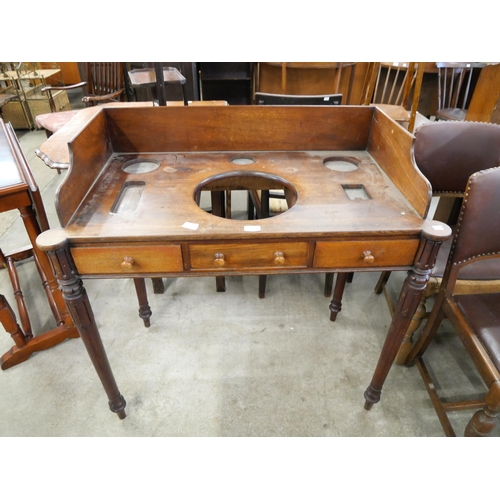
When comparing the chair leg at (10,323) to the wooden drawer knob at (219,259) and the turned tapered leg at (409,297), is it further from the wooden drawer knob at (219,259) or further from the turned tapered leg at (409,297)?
the turned tapered leg at (409,297)

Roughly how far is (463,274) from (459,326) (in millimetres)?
200

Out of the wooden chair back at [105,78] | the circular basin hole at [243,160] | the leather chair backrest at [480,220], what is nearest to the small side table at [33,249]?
the circular basin hole at [243,160]

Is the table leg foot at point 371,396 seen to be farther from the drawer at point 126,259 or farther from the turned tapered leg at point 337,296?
the drawer at point 126,259

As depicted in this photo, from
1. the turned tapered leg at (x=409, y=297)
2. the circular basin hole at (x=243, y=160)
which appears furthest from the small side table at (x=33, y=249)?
the turned tapered leg at (x=409, y=297)

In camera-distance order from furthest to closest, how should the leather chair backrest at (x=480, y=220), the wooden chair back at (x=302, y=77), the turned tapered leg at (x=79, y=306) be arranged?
the wooden chair back at (x=302, y=77)
the leather chair backrest at (x=480, y=220)
the turned tapered leg at (x=79, y=306)

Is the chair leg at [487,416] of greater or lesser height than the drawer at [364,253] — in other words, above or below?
below

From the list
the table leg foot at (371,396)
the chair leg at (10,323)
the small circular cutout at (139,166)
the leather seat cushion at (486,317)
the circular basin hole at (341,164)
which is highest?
the small circular cutout at (139,166)

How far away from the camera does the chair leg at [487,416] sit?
40.0 inches

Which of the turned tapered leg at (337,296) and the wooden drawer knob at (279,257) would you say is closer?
the wooden drawer knob at (279,257)

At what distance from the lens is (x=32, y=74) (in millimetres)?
4266

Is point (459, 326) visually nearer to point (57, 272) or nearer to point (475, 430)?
point (475, 430)

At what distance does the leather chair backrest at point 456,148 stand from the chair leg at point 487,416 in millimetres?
845

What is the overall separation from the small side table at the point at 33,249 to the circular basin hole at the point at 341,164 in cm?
109

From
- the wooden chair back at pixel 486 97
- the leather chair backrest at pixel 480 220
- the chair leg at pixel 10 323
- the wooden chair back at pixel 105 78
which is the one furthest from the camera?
the wooden chair back at pixel 105 78
